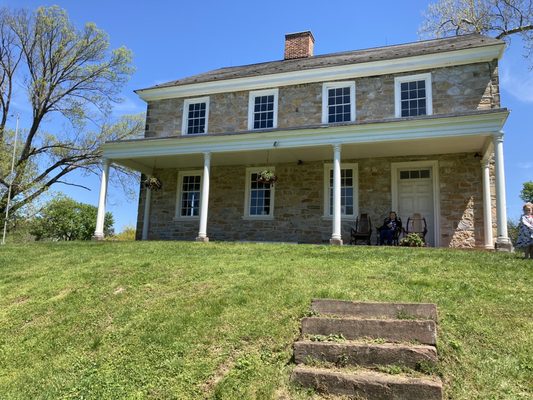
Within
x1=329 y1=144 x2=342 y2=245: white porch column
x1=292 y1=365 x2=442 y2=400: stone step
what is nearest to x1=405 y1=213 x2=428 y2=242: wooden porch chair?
x1=329 y1=144 x2=342 y2=245: white porch column

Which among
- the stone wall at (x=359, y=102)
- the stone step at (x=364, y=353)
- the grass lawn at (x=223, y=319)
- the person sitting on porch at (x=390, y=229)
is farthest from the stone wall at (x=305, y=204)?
the stone step at (x=364, y=353)

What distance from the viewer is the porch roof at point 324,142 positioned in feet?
36.2

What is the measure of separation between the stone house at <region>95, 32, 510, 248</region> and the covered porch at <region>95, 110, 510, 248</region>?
32 mm

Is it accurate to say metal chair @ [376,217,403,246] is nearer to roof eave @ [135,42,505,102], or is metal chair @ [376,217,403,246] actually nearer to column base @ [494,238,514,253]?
column base @ [494,238,514,253]

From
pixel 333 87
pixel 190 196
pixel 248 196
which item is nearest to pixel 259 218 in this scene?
pixel 248 196

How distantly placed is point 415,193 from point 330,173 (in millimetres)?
2550

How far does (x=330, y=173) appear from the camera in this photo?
14289mm

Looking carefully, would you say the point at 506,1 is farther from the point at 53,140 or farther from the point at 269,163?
the point at 53,140

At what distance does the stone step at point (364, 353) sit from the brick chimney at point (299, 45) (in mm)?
14493

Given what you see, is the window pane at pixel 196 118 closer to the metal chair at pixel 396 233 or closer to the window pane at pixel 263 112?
the window pane at pixel 263 112

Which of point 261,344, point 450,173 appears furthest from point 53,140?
point 261,344

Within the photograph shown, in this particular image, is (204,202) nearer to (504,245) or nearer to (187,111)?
(187,111)

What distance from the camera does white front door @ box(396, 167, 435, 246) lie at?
13227 mm

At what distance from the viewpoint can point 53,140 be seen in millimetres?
22609
